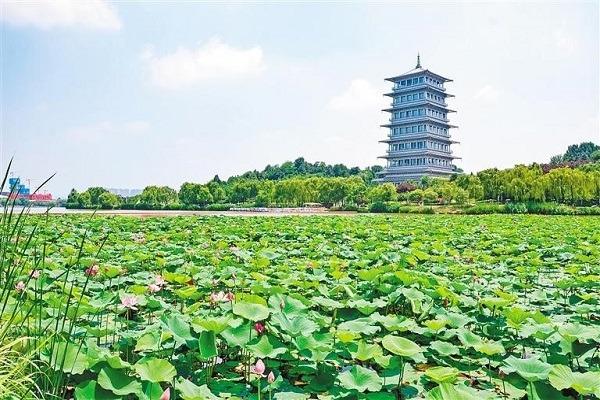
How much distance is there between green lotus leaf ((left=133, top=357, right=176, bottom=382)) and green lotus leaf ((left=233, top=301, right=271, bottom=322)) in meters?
0.59

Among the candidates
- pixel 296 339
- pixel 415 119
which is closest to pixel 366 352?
pixel 296 339

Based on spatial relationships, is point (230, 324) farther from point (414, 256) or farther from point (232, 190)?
point (232, 190)

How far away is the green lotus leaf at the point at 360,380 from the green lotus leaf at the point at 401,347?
0.42ft

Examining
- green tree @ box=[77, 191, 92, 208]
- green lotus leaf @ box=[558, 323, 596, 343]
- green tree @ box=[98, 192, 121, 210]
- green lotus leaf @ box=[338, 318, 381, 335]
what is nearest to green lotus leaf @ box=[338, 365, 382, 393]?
green lotus leaf @ box=[338, 318, 381, 335]

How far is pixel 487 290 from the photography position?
391cm

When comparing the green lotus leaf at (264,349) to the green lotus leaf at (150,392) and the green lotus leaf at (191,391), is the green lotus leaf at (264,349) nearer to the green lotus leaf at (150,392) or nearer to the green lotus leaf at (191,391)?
the green lotus leaf at (191,391)

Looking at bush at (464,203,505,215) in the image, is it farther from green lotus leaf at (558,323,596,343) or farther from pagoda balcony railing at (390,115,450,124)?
pagoda balcony railing at (390,115,450,124)

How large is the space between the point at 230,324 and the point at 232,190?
47.7 meters

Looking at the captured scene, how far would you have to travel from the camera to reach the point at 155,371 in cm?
185

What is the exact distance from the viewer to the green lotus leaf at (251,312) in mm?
2412

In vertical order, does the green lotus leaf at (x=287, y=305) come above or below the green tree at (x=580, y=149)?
below

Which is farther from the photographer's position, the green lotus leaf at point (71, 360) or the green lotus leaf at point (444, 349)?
the green lotus leaf at point (444, 349)

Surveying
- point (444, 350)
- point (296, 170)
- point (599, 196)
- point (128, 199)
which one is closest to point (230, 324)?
point (444, 350)

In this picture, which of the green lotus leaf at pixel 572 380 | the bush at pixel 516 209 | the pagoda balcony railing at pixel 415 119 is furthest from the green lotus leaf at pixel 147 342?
the pagoda balcony railing at pixel 415 119
